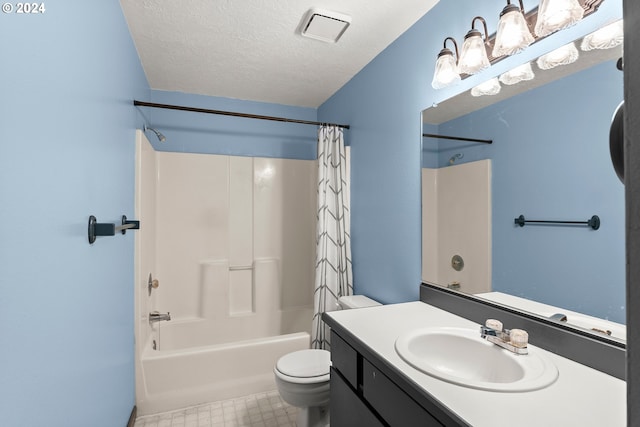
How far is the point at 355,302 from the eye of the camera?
2.14 metres

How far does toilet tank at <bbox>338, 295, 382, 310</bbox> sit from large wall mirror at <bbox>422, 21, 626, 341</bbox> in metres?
0.56

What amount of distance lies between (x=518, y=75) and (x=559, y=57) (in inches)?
5.9

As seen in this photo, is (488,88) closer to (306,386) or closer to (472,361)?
(472,361)

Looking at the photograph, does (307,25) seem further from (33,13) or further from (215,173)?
(215,173)

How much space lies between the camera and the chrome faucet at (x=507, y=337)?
105 centimetres

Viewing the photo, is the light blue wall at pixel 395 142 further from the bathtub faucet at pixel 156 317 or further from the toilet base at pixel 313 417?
the bathtub faucet at pixel 156 317

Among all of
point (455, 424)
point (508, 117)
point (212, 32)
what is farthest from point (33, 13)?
point (508, 117)

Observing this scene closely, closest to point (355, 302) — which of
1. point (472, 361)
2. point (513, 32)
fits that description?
point (472, 361)

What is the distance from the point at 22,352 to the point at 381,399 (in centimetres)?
100

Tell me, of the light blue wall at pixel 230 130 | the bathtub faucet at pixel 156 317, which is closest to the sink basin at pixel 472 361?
the bathtub faucet at pixel 156 317

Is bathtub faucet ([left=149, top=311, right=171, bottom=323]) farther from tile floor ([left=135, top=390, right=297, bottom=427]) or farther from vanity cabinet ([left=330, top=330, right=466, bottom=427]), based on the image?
vanity cabinet ([left=330, top=330, right=466, bottom=427])

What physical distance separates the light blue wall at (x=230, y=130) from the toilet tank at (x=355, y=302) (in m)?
1.63

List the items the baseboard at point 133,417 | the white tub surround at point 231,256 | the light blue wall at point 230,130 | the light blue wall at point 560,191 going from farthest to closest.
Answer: the light blue wall at point 230,130, the white tub surround at point 231,256, the baseboard at point 133,417, the light blue wall at point 560,191

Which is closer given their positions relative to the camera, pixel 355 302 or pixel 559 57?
pixel 559 57
